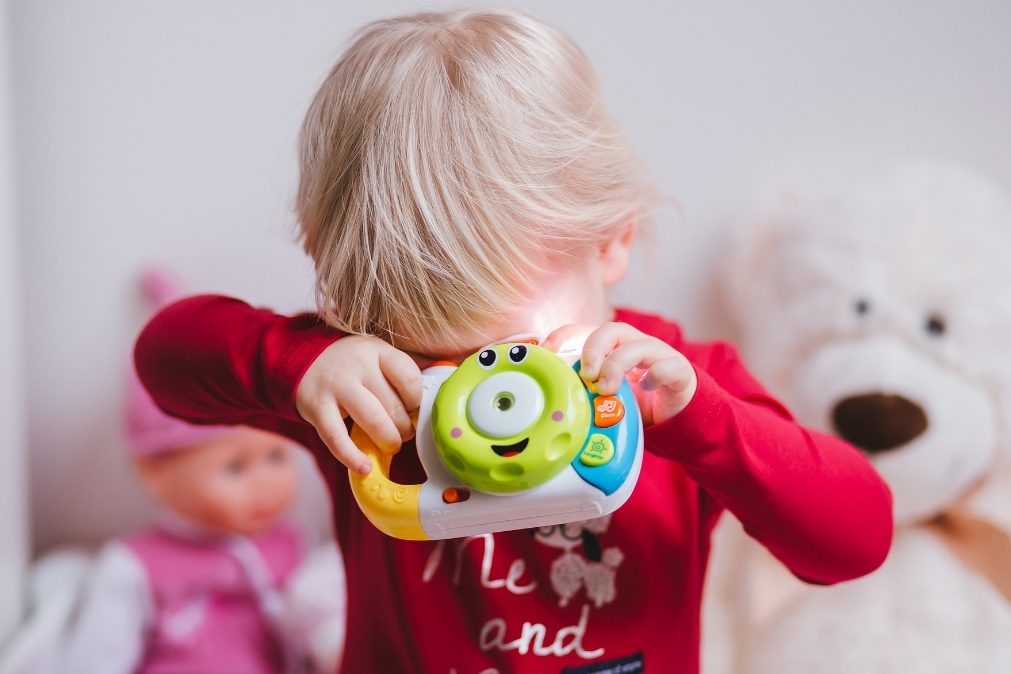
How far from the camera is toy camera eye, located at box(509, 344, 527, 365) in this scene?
0.51 m

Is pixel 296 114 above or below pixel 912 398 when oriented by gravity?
above

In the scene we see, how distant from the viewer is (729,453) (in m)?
0.56

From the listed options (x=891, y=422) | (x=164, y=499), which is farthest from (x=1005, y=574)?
(x=164, y=499)

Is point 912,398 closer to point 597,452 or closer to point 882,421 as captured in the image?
point 882,421

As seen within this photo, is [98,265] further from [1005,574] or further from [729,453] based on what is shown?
[1005,574]

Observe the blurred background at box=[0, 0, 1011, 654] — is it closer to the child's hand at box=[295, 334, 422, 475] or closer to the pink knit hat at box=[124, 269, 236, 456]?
the pink knit hat at box=[124, 269, 236, 456]

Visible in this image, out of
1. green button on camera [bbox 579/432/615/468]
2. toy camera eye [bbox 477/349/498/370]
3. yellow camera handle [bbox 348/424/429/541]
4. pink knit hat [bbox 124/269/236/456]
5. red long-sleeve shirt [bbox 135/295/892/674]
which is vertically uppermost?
toy camera eye [bbox 477/349/498/370]

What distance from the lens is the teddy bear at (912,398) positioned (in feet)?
2.73

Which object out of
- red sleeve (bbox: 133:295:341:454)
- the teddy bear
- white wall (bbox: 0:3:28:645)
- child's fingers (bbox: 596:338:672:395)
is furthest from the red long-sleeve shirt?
white wall (bbox: 0:3:28:645)

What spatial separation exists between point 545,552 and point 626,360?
21 centimetres

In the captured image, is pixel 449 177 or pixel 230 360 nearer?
pixel 449 177

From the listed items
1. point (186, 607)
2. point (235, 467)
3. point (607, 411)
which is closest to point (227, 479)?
point (235, 467)

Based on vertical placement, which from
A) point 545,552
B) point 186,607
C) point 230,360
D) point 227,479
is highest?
point 230,360

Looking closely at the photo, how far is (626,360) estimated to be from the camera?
0.51m
